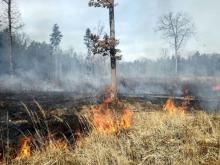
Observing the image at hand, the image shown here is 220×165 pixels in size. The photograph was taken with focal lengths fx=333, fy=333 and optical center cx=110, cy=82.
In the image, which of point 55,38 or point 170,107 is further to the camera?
point 55,38

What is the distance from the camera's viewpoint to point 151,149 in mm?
6094

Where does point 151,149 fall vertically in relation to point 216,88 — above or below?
above

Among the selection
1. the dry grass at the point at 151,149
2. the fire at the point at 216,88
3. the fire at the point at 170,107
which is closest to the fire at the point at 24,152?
the dry grass at the point at 151,149

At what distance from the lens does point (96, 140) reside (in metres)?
7.43

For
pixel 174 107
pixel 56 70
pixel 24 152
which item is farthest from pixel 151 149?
pixel 56 70

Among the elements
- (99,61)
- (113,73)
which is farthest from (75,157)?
(99,61)

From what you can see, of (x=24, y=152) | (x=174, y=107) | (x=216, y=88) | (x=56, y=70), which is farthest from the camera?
(x=56, y=70)

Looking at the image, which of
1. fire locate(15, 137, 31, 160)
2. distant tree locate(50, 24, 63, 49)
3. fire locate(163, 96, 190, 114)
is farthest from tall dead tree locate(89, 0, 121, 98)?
distant tree locate(50, 24, 63, 49)

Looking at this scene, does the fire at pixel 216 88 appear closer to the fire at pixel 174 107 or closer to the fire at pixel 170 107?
the fire at pixel 174 107

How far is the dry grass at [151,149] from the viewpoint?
5.61 meters

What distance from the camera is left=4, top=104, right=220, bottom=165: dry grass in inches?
221

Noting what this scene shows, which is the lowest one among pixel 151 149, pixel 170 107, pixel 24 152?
pixel 24 152

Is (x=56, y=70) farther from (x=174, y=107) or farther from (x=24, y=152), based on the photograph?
(x=24, y=152)

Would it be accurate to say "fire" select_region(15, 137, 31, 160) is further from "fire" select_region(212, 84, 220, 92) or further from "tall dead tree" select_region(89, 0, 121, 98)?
"fire" select_region(212, 84, 220, 92)
